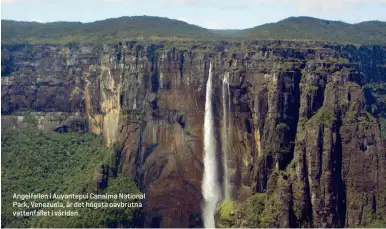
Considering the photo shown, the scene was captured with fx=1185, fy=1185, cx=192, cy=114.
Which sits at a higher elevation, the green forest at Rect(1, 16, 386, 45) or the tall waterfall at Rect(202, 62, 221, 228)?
the green forest at Rect(1, 16, 386, 45)

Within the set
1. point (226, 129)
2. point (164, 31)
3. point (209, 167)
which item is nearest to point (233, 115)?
point (226, 129)

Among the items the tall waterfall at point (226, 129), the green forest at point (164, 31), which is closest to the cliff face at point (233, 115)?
the tall waterfall at point (226, 129)

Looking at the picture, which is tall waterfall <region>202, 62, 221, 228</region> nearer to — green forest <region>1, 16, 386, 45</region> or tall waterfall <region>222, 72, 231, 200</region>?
tall waterfall <region>222, 72, 231, 200</region>

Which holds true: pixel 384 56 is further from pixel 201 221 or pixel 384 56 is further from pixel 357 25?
pixel 201 221

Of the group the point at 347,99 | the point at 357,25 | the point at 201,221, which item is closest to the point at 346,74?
the point at 347,99

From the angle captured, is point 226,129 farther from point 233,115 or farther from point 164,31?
point 164,31

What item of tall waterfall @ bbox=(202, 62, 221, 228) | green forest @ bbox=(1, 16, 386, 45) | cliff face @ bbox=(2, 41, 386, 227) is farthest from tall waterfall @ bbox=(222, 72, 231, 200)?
green forest @ bbox=(1, 16, 386, 45)
